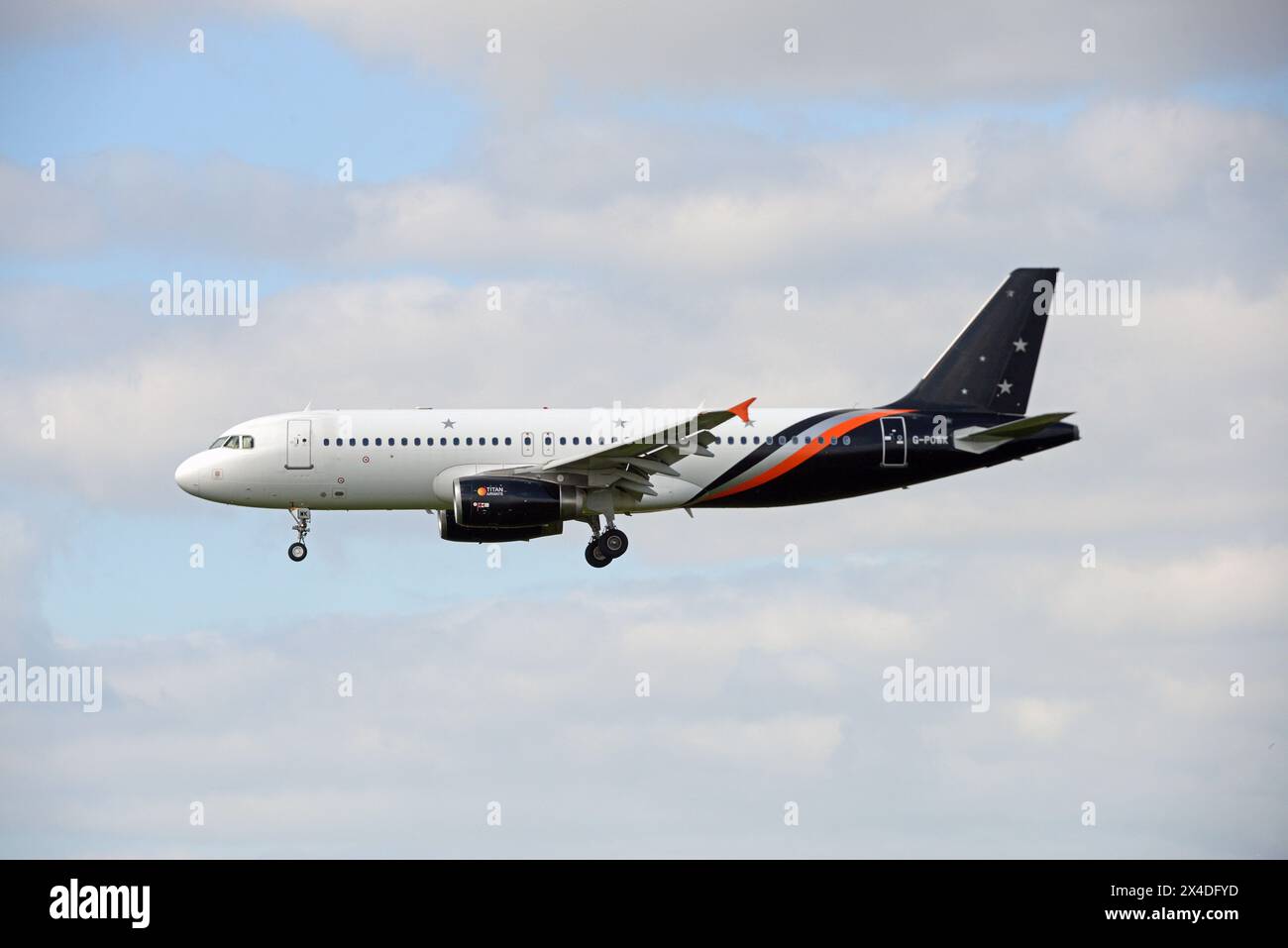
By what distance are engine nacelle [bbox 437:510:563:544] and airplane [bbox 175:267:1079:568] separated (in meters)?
0.07

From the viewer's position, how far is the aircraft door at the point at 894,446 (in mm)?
73250

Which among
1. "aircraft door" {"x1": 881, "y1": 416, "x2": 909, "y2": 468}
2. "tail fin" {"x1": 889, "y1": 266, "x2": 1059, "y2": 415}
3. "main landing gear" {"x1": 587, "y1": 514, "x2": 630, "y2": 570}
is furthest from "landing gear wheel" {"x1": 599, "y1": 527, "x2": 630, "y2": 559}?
"tail fin" {"x1": 889, "y1": 266, "x2": 1059, "y2": 415}

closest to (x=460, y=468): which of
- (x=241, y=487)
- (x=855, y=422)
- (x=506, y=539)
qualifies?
(x=506, y=539)

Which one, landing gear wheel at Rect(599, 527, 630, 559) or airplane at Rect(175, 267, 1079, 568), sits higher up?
airplane at Rect(175, 267, 1079, 568)

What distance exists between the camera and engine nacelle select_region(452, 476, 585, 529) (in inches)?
2781

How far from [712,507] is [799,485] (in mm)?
3153

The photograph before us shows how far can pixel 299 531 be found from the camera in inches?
2894

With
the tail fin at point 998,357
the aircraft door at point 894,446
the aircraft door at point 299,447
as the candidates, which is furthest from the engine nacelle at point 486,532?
the tail fin at point 998,357

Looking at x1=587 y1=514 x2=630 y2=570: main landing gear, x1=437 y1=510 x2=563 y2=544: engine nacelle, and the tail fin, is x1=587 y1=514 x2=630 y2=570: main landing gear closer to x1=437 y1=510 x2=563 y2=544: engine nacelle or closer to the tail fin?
x1=437 y1=510 x2=563 y2=544: engine nacelle

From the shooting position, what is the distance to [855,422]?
73375 mm

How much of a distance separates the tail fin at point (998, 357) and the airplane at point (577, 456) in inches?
56.7

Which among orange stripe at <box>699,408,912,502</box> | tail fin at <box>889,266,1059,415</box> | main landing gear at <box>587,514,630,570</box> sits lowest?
main landing gear at <box>587,514,630,570</box>

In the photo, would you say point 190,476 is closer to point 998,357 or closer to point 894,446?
point 894,446

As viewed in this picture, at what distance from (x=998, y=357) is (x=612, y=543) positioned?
14996 mm
